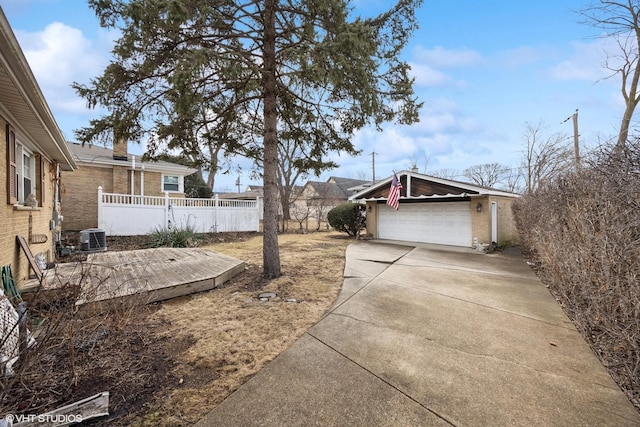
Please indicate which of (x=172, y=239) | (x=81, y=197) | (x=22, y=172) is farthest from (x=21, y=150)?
(x=81, y=197)

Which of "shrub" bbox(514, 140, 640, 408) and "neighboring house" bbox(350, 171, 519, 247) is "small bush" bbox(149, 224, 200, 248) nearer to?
"neighboring house" bbox(350, 171, 519, 247)

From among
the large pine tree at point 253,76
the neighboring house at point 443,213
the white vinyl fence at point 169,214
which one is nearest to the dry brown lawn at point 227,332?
the large pine tree at point 253,76

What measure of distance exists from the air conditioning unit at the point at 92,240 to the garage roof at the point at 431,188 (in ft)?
37.5

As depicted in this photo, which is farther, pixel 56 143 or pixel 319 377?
pixel 56 143

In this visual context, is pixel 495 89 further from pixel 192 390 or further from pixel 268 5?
pixel 192 390

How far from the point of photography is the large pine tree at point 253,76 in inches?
179

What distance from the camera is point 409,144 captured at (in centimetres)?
2591

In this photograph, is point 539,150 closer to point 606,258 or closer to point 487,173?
point 487,173

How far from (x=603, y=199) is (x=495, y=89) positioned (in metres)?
9.27

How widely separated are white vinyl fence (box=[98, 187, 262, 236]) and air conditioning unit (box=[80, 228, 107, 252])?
1.90m

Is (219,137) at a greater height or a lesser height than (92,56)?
lesser

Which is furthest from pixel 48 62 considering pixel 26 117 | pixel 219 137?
pixel 219 137

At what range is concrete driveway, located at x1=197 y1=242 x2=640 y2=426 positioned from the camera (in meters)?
2.06

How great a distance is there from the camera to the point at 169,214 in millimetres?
12422
